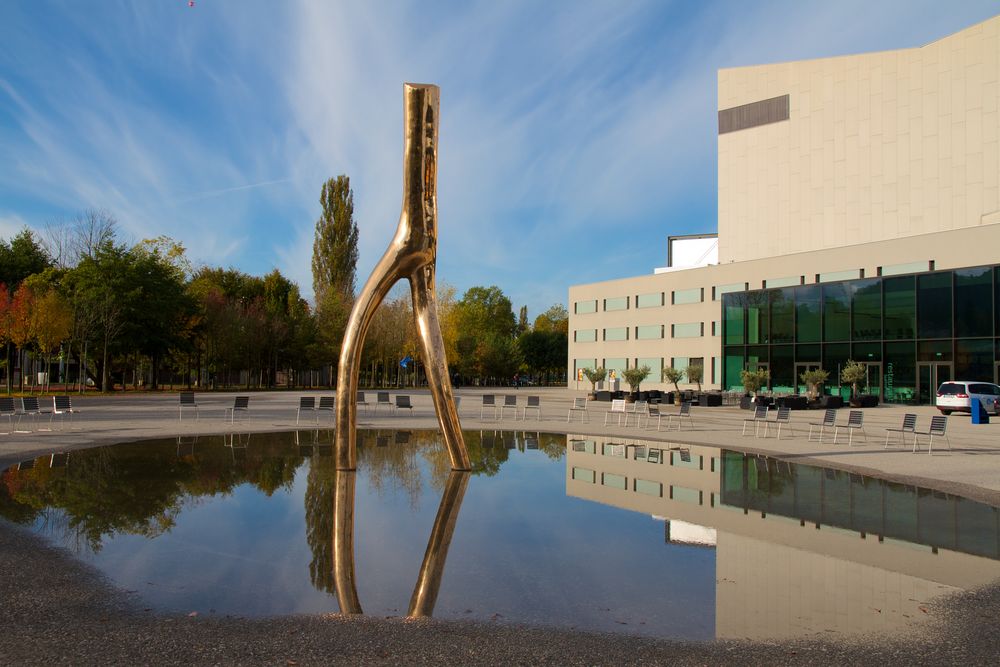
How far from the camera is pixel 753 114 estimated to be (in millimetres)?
49469

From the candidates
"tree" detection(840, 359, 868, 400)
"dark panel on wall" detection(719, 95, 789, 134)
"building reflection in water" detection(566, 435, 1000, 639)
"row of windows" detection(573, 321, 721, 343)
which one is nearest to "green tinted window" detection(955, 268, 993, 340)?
"tree" detection(840, 359, 868, 400)

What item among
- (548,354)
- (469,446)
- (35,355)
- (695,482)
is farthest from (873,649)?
(548,354)

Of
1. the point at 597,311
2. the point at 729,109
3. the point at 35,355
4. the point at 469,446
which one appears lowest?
the point at 469,446

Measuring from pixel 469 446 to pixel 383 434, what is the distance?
320 cm

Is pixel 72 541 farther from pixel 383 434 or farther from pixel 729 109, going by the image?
pixel 729 109

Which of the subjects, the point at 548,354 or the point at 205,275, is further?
the point at 548,354

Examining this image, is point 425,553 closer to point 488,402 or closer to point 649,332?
point 488,402

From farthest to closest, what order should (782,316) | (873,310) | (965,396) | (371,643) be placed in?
(782,316)
(873,310)
(965,396)
(371,643)

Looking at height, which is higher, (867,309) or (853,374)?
(867,309)

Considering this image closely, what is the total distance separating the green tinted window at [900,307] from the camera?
36312 millimetres

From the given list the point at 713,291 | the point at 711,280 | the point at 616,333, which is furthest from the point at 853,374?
the point at 616,333

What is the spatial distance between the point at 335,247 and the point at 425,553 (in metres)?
57.4

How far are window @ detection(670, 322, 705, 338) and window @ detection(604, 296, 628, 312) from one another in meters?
5.30

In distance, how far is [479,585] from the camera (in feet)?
19.1
